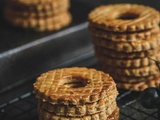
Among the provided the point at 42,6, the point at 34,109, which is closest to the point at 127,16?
the point at 42,6

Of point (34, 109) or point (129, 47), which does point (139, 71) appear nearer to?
point (129, 47)

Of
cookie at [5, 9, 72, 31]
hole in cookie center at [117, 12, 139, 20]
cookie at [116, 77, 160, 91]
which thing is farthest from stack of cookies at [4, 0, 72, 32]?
cookie at [116, 77, 160, 91]

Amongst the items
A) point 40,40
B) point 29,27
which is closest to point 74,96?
point 40,40

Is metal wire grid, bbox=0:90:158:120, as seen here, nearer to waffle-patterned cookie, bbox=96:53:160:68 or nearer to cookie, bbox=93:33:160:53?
waffle-patterned cookie, bbox=96:53:160:68

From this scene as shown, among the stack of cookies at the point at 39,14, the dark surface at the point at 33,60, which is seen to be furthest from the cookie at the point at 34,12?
the dark surface at the point at 33,60

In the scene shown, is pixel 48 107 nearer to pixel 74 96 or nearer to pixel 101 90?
pixel 74 96
